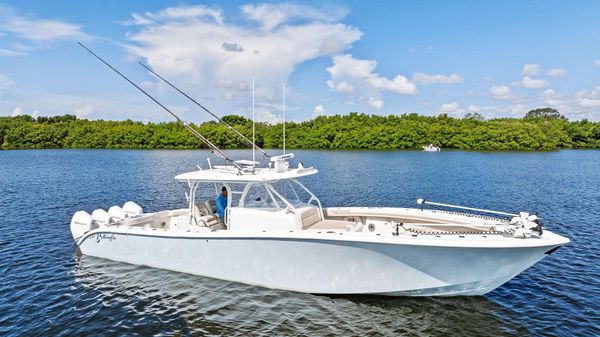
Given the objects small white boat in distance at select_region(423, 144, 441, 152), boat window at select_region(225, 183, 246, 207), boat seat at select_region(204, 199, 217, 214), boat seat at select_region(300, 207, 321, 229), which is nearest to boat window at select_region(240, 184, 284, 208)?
boat window at select_region(225, 183, 246, 207)

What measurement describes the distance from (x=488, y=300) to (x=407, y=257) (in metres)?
2.99

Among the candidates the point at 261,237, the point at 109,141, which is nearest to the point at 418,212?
the point at 261,237

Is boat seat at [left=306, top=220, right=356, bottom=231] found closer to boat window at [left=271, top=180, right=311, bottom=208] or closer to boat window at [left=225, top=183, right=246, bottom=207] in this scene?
boat window at [left=271, top=180, right=311, bottom=208]

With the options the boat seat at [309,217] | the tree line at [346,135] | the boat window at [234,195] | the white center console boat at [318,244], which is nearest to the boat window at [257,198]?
the white center console boat at [318,244]

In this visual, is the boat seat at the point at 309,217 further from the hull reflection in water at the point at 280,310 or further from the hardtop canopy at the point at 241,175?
the hull reflection in water at the point at 280,310

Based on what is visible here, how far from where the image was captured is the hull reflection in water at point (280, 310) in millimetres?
8414

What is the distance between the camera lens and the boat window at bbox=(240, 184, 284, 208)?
10133 millimetres

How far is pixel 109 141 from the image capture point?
10606cm

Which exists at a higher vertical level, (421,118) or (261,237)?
(421,118)

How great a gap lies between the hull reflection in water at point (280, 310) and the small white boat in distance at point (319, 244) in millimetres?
315

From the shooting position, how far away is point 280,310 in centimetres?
898

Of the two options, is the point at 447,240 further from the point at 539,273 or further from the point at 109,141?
the point at 109,141

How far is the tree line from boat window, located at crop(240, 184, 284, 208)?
92.2m

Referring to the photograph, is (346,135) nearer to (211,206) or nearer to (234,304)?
(211,206)
